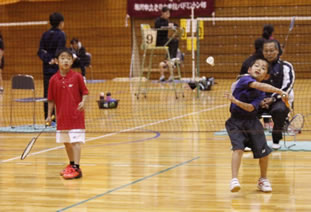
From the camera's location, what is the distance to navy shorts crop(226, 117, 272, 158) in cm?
569

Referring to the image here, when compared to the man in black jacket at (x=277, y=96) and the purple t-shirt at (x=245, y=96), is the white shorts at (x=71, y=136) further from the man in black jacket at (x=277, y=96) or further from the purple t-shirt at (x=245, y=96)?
the man in black jacket at (x=277, y=96)

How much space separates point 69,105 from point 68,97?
83mm

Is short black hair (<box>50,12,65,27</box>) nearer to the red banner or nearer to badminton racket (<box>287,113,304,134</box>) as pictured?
badminton racket (<box>287,113,304,134</box>)

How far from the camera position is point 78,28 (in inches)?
862

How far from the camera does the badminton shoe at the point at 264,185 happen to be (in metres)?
5.58

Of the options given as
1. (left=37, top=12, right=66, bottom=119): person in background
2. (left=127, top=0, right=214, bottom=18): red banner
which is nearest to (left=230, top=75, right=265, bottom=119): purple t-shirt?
(left=37, top=12, right=66, bottom=119): person in background

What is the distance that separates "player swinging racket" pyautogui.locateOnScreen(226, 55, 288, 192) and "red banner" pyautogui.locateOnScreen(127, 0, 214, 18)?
14.9m

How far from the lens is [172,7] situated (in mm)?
20594

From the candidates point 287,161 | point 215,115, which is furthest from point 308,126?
point 287,161

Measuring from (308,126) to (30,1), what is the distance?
14.3 meters

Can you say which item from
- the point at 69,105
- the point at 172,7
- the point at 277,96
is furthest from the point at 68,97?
the point at 172,7

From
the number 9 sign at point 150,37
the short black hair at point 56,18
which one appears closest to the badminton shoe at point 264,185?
the short black hair at point 56,18

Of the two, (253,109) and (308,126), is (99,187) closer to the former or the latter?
(253,109)

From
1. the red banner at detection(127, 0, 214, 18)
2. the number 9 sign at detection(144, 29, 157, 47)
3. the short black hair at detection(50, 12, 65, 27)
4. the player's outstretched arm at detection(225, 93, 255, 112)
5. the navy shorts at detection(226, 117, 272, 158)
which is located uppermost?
the red banner at detection(127, 0, 214, 18)
